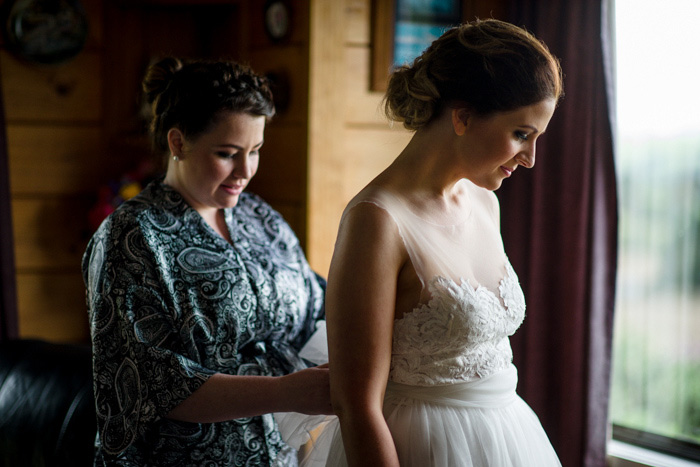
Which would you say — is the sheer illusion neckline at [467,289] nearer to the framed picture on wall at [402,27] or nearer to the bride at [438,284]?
the bride at [438,284]

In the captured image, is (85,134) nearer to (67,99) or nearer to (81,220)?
(67,99)

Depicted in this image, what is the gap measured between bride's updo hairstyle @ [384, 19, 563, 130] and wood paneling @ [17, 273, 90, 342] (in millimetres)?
2344

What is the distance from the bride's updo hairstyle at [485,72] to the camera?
1.20 meters

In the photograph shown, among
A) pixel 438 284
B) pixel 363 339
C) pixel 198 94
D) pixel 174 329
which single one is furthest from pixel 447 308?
pixel 198 94

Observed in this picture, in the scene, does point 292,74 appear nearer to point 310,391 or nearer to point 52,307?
point 52,307

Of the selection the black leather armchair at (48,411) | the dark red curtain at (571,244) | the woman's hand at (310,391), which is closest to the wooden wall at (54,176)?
the black leather armchair at (48,411)

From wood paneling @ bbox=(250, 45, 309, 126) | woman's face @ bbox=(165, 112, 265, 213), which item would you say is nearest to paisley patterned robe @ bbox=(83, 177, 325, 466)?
woman's face @ bbox=(165, 112, 265, 213)

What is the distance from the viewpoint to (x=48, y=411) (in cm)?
177

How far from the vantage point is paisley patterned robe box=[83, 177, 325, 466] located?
4.60 feet

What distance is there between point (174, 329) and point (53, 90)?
202cm

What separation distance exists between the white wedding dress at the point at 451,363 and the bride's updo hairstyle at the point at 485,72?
21 centimetres

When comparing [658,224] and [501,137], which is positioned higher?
[501,137]

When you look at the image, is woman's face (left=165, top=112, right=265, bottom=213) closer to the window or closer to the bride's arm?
the bride's arm

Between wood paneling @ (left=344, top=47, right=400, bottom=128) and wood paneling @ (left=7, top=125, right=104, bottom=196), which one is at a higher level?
wood paneling @ (left=344, top=47, right=400, bottom=128)
